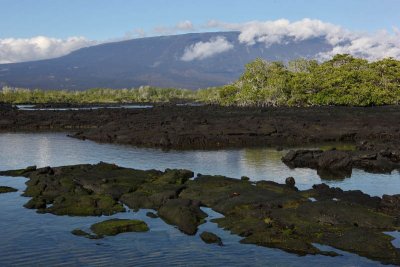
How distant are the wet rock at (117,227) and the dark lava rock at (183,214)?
1703mm

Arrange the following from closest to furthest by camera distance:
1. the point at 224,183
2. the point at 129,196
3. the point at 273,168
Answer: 1. the point at 129,196
2. the point at 224,183
3. the point at 273,168

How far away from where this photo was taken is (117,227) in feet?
84.9

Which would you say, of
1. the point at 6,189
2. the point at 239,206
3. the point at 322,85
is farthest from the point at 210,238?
the point at 322,85

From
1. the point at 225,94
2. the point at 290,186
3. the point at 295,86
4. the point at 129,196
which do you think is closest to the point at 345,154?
the point at 290,186

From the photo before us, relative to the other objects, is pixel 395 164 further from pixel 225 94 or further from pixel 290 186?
pixel 225 94

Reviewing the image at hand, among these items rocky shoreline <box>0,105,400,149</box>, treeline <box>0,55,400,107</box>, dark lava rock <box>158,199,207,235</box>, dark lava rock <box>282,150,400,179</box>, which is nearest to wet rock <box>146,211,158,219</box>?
dark lava rock <box>158,199,207,235</box>

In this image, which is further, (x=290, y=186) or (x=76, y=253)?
(x=290, y=186)

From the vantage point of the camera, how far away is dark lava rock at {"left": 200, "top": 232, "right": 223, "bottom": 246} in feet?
78.8

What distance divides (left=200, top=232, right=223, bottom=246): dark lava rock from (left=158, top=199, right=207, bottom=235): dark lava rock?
49.2 inches

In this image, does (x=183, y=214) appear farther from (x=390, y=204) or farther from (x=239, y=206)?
(x=390, y=204)

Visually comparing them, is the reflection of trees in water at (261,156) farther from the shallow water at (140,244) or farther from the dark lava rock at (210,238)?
the dark lava rock at (210,238)

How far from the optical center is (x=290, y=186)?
34156mm

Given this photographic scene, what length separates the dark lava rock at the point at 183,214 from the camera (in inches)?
1036

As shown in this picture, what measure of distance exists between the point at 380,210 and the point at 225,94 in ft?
406
